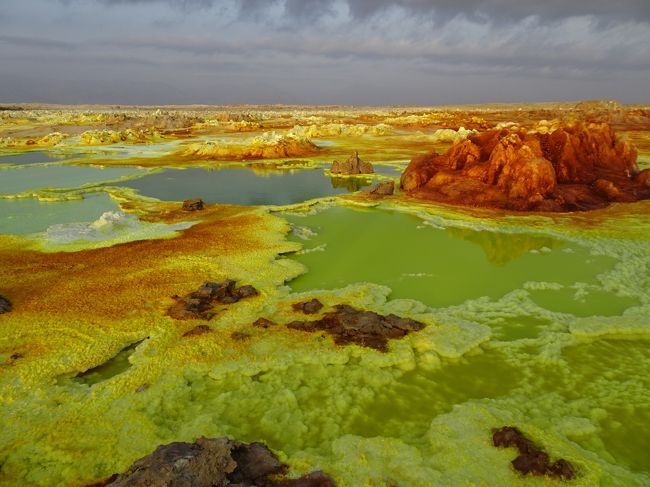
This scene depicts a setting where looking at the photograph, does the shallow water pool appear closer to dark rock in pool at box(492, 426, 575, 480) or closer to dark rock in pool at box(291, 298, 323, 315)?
dark rock in pool at box(291, 298, 323, 315)

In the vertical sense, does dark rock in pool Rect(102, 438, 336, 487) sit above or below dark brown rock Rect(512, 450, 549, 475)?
above

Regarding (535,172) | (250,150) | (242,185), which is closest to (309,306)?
(535,172)

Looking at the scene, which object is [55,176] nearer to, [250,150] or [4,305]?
[250,150]

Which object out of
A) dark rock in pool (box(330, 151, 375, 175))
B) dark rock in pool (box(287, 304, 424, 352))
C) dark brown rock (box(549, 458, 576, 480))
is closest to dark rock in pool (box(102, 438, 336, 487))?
dark brown rock (box(549, 458, 576, 480))

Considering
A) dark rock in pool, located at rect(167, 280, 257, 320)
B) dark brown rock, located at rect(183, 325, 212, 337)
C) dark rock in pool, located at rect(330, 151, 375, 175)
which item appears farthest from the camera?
dark rock in pool, located at rect(330, 151, 375, 175)

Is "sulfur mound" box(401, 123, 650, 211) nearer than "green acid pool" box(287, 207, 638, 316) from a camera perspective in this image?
No

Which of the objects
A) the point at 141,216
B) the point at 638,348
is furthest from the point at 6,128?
the point at 638,348

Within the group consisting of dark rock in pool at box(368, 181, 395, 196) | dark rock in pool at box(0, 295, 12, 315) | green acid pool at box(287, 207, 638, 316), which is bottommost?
green acid pool at box(287, 207, 638, 316)
